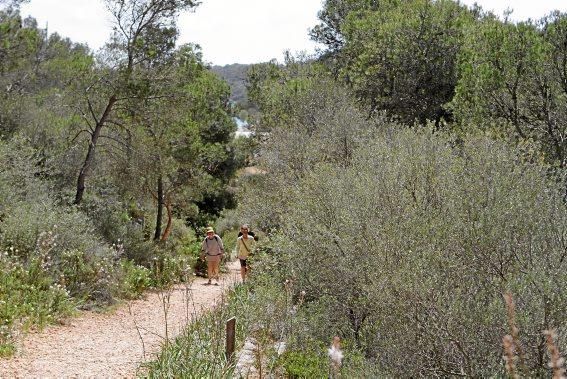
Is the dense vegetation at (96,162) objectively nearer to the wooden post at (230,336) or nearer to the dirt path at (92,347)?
the dirt path at (92,347)

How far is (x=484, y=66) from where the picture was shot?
511 inches

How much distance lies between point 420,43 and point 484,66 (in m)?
A: 6.14

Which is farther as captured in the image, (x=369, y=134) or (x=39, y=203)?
(x=369, y=134)

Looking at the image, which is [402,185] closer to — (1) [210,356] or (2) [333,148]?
(1) [210,356]

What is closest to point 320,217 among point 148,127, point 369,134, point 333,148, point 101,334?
point 101,334

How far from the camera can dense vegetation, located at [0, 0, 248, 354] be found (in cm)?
1062

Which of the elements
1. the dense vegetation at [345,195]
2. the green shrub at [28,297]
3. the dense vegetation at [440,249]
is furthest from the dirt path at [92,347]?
the dense vegetation at [440,249]

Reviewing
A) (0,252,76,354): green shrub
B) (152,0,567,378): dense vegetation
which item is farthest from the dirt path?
(152,0,567,378): dense vegetation

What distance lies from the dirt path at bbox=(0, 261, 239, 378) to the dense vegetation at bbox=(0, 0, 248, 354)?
0.58 meters

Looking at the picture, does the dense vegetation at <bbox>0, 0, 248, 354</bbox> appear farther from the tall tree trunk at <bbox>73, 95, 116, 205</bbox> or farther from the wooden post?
the wooden post

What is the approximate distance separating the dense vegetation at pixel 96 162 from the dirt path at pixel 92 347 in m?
0.58

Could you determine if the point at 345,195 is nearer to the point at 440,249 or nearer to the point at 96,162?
the point at 440,249

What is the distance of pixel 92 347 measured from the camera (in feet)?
26.6

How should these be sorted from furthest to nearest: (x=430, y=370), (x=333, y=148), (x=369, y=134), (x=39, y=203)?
→ (x=333, y=148) < (x=369, y=134) < (x=39, y=203) < (x=430, y=370)
